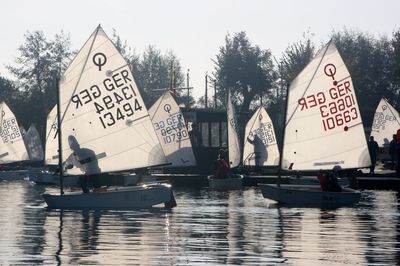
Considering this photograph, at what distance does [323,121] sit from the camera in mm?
51594

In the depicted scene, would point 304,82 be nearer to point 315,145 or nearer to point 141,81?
point 315,145

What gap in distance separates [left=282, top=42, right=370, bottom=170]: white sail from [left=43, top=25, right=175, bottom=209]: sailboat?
6.91 meters

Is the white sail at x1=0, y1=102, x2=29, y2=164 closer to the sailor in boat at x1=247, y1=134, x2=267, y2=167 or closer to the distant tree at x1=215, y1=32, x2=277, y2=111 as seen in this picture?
the sailor in boat at x1=247, y1=134, x2=267, y2=167

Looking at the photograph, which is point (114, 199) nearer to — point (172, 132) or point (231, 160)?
point (231, 160)

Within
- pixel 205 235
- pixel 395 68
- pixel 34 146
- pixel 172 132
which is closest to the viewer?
pixel 205 235

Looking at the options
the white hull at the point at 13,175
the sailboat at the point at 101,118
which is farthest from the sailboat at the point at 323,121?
the white hull at the point at 13,175

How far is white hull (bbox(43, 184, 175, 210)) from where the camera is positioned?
144ft

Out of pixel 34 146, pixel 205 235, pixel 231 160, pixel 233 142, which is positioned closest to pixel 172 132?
pixel 233 142

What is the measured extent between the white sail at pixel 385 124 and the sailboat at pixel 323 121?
3732 centimetres

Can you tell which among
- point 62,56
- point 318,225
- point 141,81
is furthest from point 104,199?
point 141,81

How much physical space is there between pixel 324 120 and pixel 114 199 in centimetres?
1159

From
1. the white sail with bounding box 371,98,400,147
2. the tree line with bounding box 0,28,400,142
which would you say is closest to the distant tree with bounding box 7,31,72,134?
the tree line with bounding box 0,28,400,142

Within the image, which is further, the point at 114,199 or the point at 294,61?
the point at 294,61

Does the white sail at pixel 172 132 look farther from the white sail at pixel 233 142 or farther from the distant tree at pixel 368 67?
the distant tree at pixel 368 67
